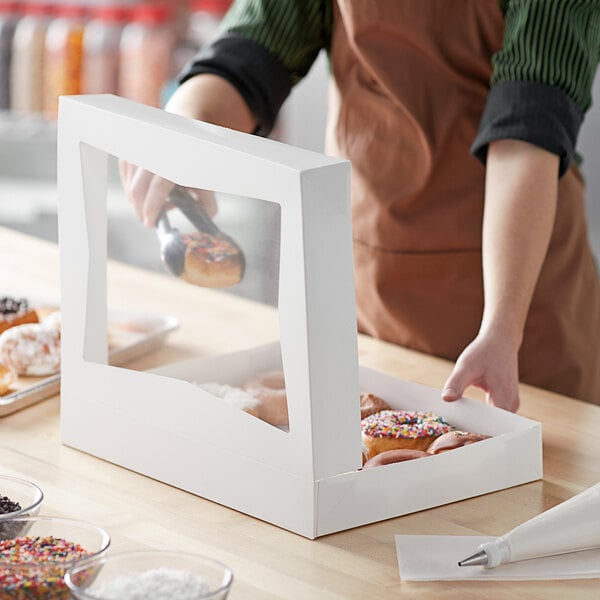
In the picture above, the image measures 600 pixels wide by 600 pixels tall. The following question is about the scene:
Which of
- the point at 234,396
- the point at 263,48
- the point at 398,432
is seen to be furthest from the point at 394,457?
the point at 263,48

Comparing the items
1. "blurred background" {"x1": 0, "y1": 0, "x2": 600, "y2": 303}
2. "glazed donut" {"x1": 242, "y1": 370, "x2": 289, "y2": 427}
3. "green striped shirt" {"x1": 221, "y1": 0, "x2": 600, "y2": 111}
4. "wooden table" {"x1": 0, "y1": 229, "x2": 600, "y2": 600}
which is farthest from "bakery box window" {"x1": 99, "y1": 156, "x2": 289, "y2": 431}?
"blurred background" {"x1": 0, "y1": 0, "x2": 600, "y2": 303}

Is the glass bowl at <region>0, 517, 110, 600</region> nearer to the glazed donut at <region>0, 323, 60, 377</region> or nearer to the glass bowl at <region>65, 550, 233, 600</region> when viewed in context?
the glass bowl at <region>65, 550, 233, 600</region>

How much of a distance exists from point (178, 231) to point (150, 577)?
397mm

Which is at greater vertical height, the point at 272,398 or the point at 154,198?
the point at 154,198

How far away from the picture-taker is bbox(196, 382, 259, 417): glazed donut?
1020 millimetres

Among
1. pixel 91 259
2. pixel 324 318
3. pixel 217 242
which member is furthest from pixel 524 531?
pixel 91 259

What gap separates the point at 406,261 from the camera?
1.61 m

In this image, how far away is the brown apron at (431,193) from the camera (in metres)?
1.54

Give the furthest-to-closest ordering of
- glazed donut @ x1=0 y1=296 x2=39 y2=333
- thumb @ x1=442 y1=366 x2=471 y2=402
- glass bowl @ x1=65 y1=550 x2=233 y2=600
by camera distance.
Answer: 1. glazed donut @ x1=0 y1=296 x2=39 y2=333
2. thumb @ x1=442 y1=366 x2=471 y2=402
3. glass bowl @ x1=65 y1=550 x2=233 y2=600

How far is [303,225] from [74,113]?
30 centimetres

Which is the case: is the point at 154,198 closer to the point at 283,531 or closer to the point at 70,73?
the point at 283,531

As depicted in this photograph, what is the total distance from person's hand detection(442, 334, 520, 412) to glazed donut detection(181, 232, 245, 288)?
25 centimetres

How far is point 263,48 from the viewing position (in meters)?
1.59

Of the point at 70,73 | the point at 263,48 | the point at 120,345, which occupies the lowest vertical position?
the point at 120,345
